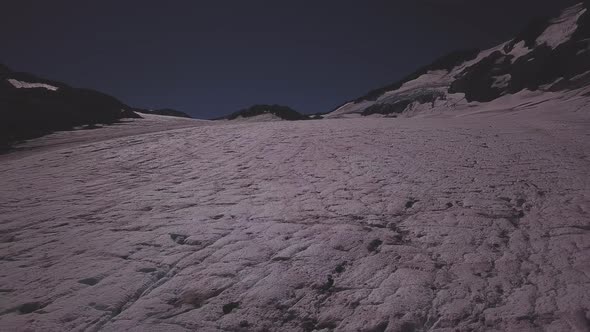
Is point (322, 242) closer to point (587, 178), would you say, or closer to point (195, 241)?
point (195, 241)

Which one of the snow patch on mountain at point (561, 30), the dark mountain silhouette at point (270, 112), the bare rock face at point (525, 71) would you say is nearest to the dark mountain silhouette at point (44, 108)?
the dark mountain silhouette at point (270, 112)

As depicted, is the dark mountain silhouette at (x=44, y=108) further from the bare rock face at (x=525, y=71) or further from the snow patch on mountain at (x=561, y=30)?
the snow patch on mountain at (x=561, y=30)

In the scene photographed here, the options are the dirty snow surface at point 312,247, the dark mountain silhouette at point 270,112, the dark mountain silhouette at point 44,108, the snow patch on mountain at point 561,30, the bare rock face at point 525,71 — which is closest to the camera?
the dirty snow surface at point 312,247

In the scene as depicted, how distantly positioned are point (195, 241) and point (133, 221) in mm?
1190

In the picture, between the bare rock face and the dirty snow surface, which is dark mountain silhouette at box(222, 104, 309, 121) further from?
the dirty snow surface

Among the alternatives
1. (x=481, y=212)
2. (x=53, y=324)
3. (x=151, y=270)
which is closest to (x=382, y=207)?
(x=481, y=212)

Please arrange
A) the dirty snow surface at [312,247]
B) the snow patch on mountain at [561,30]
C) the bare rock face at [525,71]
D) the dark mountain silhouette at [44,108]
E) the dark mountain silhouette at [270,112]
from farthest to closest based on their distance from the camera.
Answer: the dark mountain silhouette at [270,112], the snow patch on mountain at [561,30], the bare rock face at [525,71], the dark mountain silhouette at [44,108], the dirty snow surface at [312,247]

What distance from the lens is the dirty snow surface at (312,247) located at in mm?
2609

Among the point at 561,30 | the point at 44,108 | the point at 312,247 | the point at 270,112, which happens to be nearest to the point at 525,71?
the point at 561,30

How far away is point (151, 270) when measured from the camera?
3.24m

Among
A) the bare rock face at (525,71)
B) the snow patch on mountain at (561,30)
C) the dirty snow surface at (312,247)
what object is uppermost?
the snow patch on mountain at (561,30)

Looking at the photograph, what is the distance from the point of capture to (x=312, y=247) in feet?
11.4

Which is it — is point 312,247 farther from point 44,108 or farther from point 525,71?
point 525,71

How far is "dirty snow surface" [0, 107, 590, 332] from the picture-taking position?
261 cm
